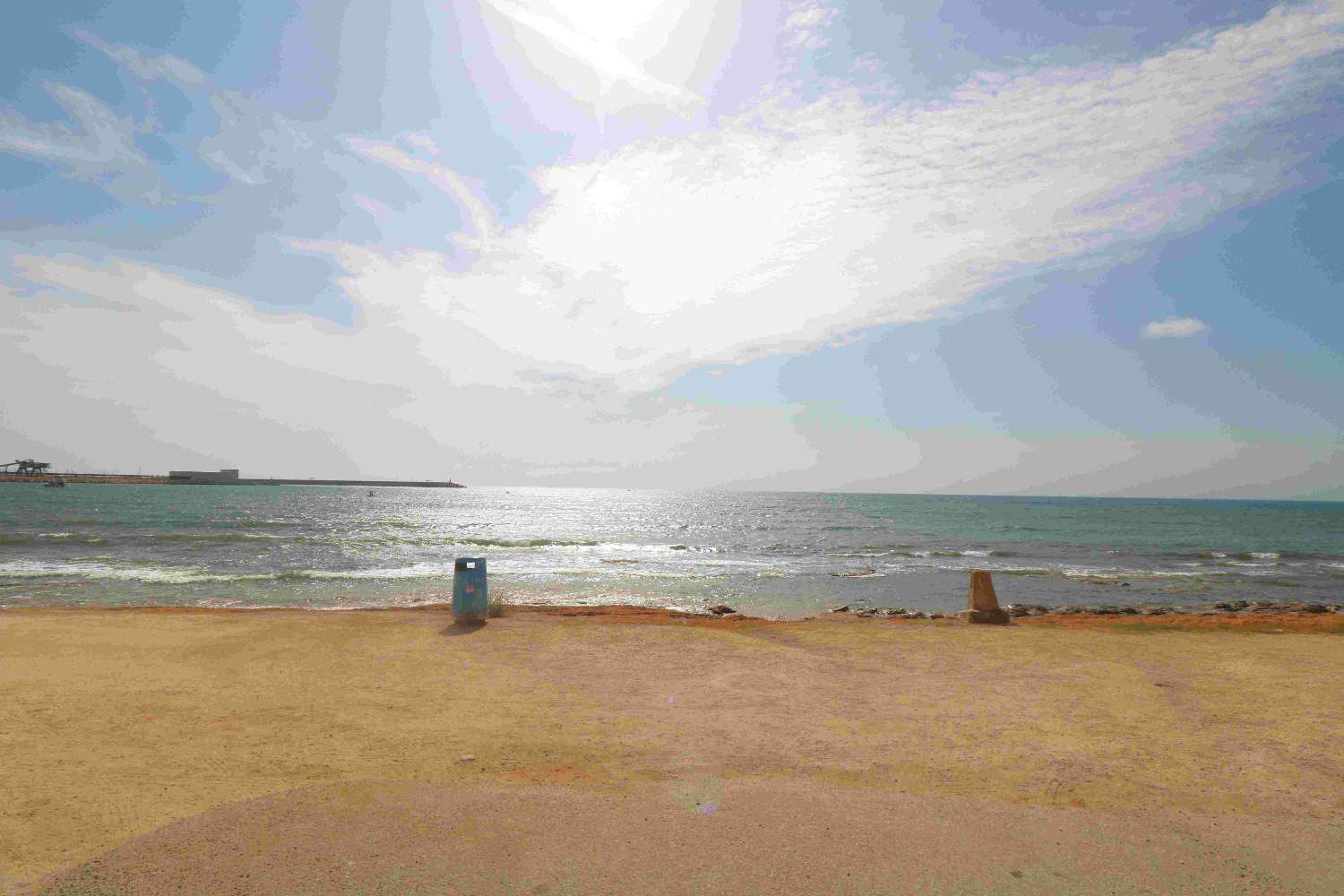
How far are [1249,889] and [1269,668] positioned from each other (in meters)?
6.37

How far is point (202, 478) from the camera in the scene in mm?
151375

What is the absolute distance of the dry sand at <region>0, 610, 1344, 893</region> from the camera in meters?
3.48

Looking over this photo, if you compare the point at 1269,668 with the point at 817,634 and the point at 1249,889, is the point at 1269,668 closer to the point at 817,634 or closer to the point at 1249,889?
the point at 817,634

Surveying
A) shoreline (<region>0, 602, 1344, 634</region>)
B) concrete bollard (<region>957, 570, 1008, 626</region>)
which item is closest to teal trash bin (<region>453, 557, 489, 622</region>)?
shoreline (<region>0, 602, 1344, 634</region>)

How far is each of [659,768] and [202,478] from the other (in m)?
178

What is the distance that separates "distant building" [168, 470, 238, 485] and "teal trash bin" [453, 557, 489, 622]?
169127 millimetres

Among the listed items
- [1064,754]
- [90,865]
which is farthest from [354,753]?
[1064,754]

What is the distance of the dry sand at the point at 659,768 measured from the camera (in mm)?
3480

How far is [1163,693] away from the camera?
702 cm

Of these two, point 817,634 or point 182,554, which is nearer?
point 817,634

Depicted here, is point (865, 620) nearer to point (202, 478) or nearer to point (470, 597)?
point (470, 597)

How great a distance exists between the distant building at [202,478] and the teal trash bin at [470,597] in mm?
169127

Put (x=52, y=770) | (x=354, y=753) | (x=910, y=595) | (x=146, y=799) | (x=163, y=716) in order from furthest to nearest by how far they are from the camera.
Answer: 1. (x=910, y=595)
2. (x=163, y=716)
3. (x=354, y=753)
4. (x=52, y=770)
5. (x=146, y=799)

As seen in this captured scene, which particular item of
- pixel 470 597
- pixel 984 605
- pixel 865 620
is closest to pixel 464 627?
pixel 470 597
